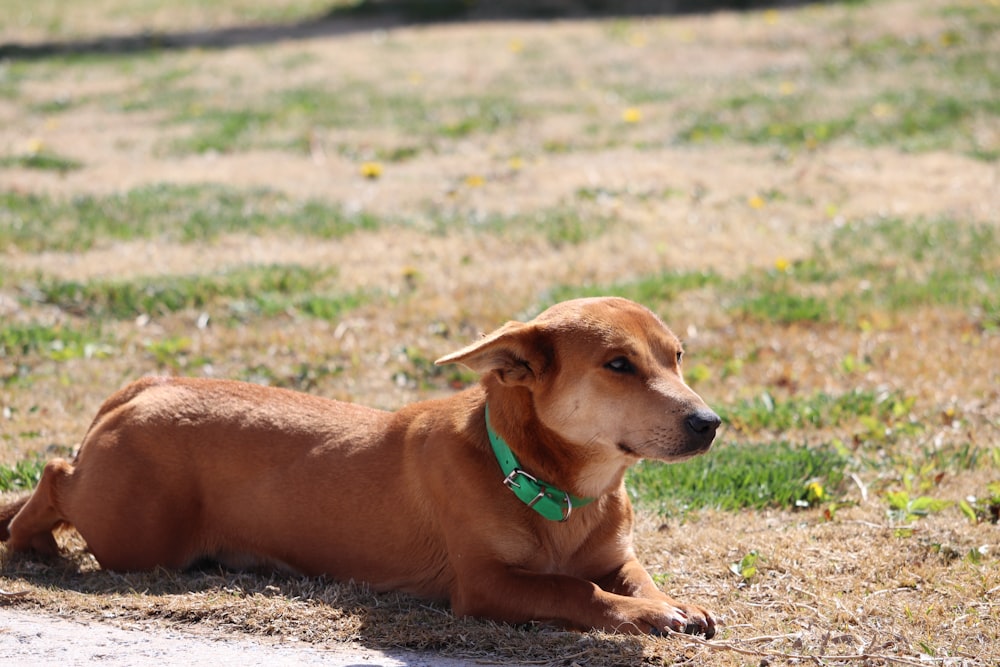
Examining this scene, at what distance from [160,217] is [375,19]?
1373cm

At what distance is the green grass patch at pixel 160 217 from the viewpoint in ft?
34.0

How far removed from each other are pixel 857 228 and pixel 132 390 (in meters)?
6.68

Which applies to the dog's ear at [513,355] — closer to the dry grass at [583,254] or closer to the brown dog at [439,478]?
the brown dog at [439,478]

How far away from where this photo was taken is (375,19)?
23812mm

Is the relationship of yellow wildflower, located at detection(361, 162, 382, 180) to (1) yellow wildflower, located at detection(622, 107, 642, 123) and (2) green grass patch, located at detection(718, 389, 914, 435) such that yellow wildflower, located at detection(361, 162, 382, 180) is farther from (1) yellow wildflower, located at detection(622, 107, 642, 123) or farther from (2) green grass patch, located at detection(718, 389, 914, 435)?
(2) green grass patch, located at detection(718, 389, 914, 435)

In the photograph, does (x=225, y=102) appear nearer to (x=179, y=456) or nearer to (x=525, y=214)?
(x=525, y=214)

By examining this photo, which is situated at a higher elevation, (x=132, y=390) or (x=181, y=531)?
(x=132, y=390)

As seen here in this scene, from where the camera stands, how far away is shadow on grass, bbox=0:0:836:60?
22.3 metres

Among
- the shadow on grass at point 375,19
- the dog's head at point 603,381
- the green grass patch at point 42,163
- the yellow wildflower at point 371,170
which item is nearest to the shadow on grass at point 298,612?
the dog's head at point 603,381

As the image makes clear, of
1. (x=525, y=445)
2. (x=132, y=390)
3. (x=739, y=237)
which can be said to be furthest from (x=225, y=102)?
(x=525, y=445)

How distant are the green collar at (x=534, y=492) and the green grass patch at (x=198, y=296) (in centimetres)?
396

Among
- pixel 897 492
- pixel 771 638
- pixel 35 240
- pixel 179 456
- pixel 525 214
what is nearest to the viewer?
pixel 771 638

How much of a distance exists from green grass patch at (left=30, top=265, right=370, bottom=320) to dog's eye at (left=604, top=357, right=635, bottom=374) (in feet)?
13.6

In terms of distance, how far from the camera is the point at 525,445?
187 inches
